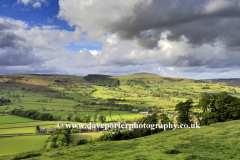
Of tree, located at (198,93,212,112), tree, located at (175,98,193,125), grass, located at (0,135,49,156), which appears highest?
tree, located at (198,93,212,112)

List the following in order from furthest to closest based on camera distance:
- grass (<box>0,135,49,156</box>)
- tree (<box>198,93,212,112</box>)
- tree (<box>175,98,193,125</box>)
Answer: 1. tree (<box>198,93,212,112</box>)
2. grass (<box>0,135,49,156</box>)
3. tree (<box>175,98,193,125</box>)

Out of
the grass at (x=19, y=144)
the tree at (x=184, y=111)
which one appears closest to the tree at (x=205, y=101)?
the tree at (x=184, y=111)

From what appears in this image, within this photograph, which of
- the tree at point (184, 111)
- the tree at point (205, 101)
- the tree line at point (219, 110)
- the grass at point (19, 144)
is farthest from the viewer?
the tree at point (205, 101)

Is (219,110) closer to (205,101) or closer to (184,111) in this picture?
(205,101)

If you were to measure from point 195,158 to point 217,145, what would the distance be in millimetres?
9088

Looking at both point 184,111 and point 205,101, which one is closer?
point 184,111

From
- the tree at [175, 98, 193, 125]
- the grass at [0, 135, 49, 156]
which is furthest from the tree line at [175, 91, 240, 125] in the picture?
the grass at [0, 135, 49, 156]

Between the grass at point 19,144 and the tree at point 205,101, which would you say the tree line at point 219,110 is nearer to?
the tree at point 205,101

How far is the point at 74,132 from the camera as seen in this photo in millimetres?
79625

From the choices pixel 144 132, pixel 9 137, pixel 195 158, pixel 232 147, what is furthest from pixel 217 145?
pixel 9 137

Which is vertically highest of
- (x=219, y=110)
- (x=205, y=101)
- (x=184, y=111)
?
(x=205, y=101)

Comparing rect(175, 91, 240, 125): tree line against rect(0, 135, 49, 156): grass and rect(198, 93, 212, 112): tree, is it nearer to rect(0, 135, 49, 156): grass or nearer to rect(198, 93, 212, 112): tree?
rect(198, 93, 212, 112): tree

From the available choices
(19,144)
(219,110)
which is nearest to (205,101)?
(219,110)

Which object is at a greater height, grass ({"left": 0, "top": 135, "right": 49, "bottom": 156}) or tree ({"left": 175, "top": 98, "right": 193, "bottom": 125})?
tree ({"left": 175, "top": 98, "right": 193, "bottom": 125})
